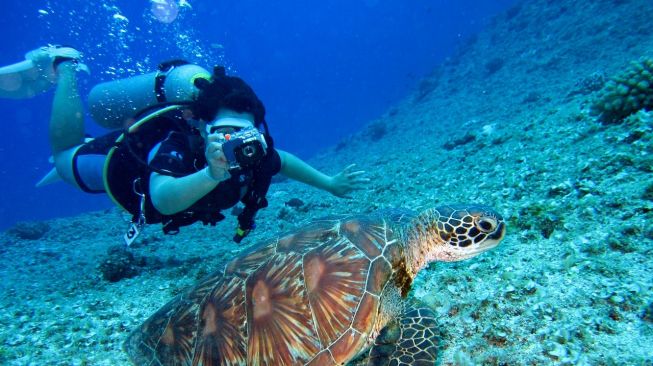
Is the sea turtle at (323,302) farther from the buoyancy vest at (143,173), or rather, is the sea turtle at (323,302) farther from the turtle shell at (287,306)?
the buoyancy vest at (143,173)

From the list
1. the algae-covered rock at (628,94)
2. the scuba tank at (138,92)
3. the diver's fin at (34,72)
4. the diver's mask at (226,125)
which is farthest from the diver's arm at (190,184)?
the algae-covered rock at (628,94)

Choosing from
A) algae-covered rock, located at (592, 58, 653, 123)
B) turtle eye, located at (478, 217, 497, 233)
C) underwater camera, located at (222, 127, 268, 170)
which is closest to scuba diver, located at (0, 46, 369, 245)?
underwater camera, located at (222, 127, 268, 170)

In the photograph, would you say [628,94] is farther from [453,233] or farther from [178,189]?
[178,189]

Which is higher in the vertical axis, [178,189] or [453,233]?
[178,189]

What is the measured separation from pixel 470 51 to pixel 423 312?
22.1 meters

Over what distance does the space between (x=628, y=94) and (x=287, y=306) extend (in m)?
5.25

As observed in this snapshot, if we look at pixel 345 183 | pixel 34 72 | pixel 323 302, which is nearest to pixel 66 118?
pixel 34 72

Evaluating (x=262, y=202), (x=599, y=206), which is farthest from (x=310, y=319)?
(x=599, y=206)

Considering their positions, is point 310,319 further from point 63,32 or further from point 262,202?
point 63,32

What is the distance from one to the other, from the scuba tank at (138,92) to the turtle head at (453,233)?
3.39 m

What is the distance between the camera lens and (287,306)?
2.37 metres

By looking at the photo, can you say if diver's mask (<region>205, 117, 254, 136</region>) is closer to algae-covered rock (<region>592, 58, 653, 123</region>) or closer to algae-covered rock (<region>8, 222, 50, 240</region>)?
algae-covered rock (<region>592, 58, 653, 123</region>)

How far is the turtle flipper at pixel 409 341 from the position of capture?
83.0 inches

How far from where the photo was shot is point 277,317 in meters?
2.35
